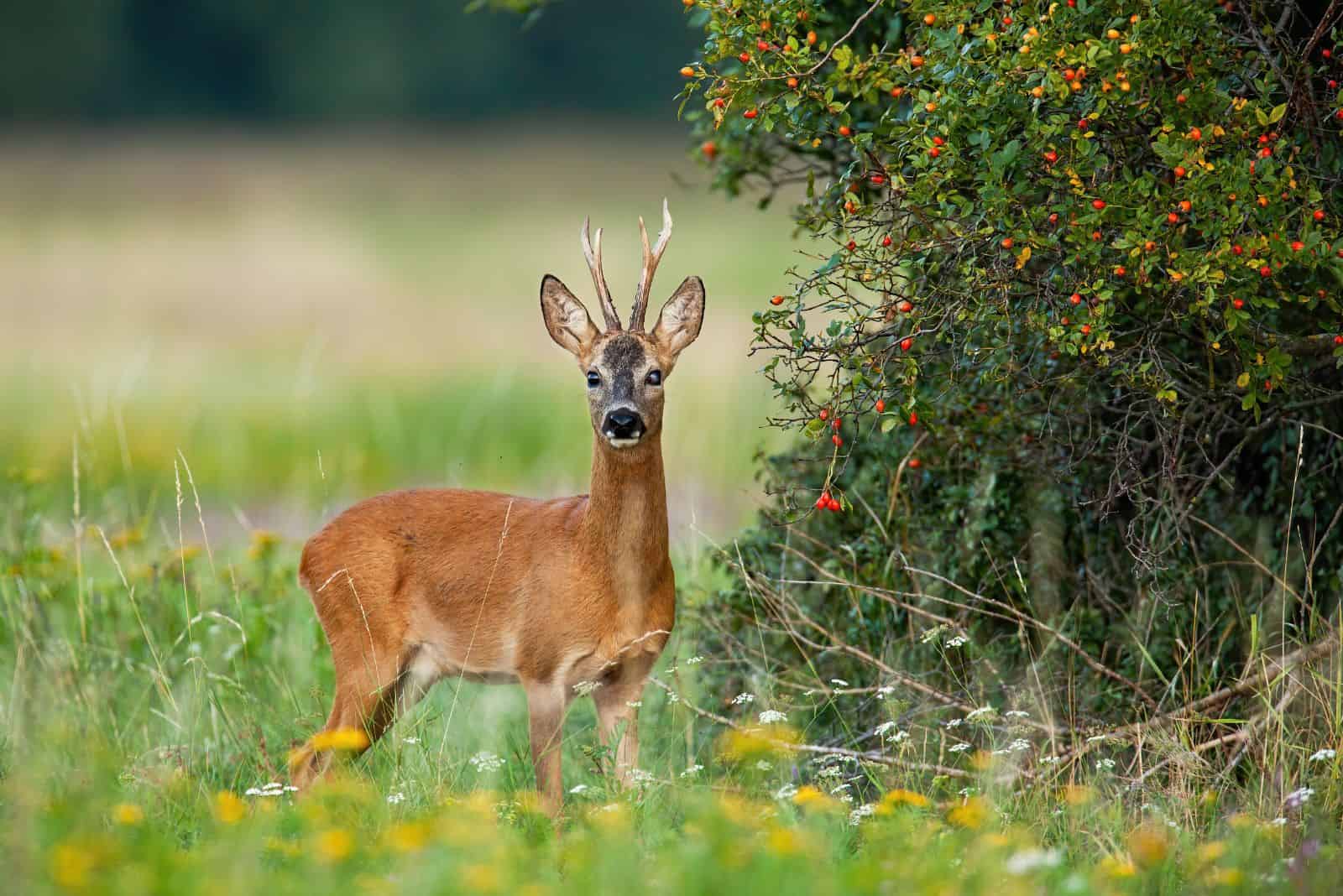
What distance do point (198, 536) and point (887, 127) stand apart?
23.2 ft

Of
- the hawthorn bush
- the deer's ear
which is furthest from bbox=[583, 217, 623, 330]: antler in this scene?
the hawthorn bush

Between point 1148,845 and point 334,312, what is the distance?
1577cm

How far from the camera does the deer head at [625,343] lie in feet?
18.8

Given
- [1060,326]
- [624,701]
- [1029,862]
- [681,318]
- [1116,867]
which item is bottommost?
[1116,867]

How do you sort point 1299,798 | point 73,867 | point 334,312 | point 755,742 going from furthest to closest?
point 334,312 < point 1299,798 < point 755,742 < point 73,867

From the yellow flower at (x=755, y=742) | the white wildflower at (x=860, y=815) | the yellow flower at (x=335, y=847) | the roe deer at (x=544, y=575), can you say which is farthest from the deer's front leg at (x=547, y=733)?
the yellow flower at (x=335, y=847)

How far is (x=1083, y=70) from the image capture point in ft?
14.9

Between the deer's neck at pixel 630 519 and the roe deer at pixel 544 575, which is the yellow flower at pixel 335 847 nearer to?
the roe deer at pixel 544 575

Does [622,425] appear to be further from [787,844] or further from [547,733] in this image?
[787,844]

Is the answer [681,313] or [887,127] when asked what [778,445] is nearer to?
[681,313]

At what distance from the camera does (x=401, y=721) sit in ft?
19.1

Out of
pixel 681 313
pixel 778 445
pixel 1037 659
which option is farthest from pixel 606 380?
pixel 778 445

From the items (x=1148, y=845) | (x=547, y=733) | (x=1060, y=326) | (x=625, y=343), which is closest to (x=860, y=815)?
(x=1148, y=845)

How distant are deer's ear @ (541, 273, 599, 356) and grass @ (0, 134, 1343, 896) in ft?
1.62
